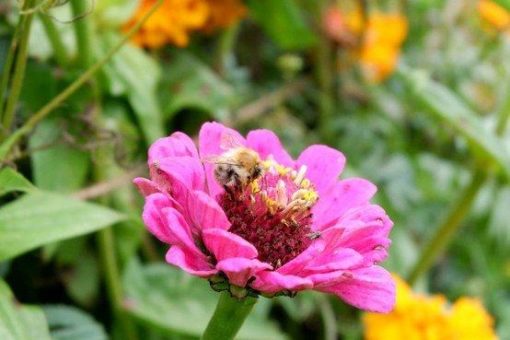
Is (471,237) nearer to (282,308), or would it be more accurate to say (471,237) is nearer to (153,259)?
(282,308)

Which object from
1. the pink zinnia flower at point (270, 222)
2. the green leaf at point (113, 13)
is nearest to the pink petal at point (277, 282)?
the pink zinnia flower at point (270, 222)

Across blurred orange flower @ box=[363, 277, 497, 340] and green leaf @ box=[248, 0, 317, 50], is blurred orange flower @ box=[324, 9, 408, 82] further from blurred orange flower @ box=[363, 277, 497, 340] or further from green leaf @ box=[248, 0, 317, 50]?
blurred orange flower @ box=[363, 277, 497, 340]

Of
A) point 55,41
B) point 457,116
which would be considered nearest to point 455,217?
point 457,116

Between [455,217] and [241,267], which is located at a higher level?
[241,267]

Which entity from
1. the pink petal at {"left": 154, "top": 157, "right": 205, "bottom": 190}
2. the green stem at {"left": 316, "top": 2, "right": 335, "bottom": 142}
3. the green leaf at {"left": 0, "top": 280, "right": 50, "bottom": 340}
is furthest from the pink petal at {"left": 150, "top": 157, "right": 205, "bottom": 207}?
the green stem at {"left": 316, "top": 2, "right": 335, "bottom": 142}

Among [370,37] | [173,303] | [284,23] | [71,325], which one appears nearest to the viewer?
[71,325]

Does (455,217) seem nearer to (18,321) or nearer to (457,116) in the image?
(457,116)

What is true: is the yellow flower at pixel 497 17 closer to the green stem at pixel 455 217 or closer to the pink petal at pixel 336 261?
the green stem at pixel 455 217
